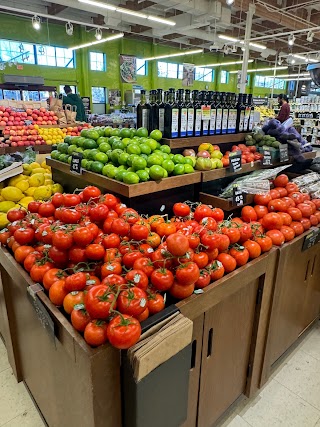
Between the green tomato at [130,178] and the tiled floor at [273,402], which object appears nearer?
the green tomato at [130,178]

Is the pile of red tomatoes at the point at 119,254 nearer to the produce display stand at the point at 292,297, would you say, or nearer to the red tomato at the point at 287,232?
the red tomato at the point at 287,232

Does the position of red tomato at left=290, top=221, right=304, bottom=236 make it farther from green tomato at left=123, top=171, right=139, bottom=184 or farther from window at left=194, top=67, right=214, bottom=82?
window at left=194, top=67, right=214, bottom=82

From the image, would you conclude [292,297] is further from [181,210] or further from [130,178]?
[130,178]

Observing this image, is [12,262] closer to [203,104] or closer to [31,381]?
[31,381]

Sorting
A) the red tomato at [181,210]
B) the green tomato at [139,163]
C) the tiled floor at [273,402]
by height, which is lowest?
the tiled floor at [273,402]

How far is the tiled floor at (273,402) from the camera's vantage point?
197 cm

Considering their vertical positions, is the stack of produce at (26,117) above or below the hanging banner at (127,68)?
below

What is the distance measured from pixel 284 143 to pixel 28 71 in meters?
12.7

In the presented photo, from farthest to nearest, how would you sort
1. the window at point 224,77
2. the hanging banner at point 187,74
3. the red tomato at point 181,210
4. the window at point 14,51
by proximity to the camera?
the window at point 224,77 < the hanging banner at point 187,74 < the window at point 14,51 < the red tomato at point 181,210

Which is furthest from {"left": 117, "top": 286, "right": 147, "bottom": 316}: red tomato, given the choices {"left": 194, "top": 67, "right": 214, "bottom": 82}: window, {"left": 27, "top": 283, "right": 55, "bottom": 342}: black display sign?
{"left": 194, "top": 67, "right": 214, "bottom": 82}: window

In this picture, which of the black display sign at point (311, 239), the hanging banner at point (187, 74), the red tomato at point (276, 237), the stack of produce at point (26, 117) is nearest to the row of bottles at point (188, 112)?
the red tomato at point (276, 237)

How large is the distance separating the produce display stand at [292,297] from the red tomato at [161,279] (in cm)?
93

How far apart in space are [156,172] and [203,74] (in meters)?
19.7

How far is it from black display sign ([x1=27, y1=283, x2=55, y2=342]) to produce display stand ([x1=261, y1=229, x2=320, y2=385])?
136 cm
